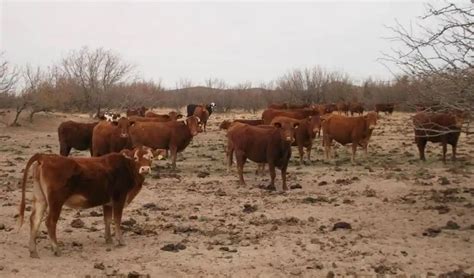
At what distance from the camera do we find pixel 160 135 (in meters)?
17.4

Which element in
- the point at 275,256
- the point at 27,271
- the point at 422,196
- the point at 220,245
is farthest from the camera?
the point at 422,196

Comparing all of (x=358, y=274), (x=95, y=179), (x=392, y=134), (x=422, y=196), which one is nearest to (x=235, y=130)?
(x=422, y=196)

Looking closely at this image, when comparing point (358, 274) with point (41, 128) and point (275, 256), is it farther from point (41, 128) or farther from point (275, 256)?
point (41, 128)

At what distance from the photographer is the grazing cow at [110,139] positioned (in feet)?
53.1

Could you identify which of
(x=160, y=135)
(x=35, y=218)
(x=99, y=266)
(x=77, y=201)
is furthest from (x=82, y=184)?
(x=160, y=135)

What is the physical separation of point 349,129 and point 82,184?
13.2 m

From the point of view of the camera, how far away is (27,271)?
6.98 m

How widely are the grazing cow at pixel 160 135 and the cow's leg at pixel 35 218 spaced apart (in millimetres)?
9454

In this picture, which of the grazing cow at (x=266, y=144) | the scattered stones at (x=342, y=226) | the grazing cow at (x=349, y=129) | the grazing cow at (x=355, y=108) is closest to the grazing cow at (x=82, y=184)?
the scattered stones at (x=342, y=226)

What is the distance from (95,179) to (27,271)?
5.17 ft

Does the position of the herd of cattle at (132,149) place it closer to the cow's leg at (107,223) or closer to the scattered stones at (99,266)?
the cow's leg at (107,223)

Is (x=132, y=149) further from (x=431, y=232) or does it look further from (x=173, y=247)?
(x=431, y=232)

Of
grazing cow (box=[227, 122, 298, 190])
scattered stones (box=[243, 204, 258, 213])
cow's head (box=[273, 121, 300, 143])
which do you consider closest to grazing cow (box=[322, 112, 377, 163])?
grazing cow (box=[227, 122, 298, 190])

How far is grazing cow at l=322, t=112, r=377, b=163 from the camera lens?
63.2 ft
